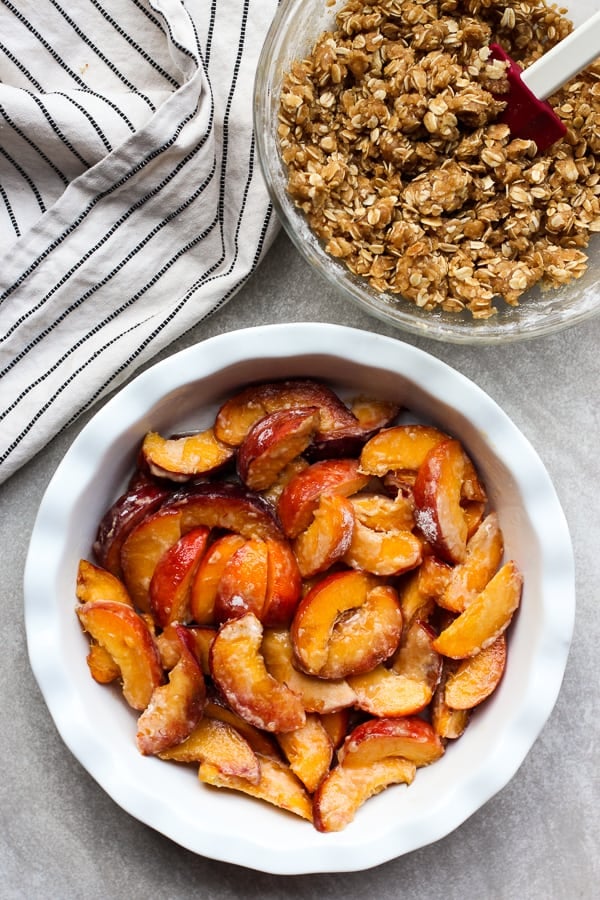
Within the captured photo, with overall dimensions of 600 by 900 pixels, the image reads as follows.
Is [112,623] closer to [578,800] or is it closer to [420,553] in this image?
[420,553]

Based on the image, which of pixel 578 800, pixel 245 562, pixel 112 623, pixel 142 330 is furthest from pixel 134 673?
pixel 578 800

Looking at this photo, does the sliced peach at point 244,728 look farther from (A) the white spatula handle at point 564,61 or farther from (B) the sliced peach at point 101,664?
(A) the white spatula handle at point 564,61

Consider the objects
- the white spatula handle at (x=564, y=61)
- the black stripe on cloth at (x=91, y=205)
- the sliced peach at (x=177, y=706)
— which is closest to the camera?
the white spatula handle at (x=564, y=61)

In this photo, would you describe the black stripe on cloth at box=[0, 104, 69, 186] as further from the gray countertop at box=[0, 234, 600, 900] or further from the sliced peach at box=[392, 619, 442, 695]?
the sliced peach at box=[392, 619, 442, 695]

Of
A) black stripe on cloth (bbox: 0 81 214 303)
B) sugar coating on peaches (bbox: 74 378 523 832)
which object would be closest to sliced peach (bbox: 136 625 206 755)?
sugar coating on peaches (bbox: 74 378 523 832)

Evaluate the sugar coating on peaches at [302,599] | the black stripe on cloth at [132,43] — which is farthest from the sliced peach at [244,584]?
the black stripe on cloth at [132,43]
